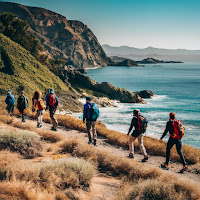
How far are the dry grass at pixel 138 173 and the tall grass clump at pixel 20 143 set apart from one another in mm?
1219

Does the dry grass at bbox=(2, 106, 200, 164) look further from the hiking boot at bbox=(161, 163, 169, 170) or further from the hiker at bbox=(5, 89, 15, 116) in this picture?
the hiker at bbox=(5, 89, 15, 116)

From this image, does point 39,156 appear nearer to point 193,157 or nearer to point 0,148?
point 0,148

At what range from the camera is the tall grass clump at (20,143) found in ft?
21.9

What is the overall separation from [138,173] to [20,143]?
3.99 meters

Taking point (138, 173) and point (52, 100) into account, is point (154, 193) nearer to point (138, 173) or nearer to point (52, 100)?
point (138, 173)

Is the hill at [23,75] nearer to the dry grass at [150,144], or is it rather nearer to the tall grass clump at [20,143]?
the dry grass at [150,144]

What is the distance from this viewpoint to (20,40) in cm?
4762

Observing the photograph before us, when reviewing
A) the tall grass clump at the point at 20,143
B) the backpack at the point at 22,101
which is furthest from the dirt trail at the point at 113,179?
the backpack at the point at 22,101

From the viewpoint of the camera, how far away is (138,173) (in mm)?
5668

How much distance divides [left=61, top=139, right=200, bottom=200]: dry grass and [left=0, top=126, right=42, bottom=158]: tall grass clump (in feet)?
4.00

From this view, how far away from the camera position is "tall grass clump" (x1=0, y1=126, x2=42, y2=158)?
262 inches

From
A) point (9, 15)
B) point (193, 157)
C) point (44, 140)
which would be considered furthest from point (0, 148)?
point (9, 15)

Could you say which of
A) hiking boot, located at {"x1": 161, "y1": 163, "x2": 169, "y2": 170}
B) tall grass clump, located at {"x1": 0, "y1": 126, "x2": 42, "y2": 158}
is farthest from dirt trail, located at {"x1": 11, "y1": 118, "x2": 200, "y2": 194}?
tall grass clump, located at {"x1": 0, "y1": 126, "x2": 42, "y2": 158}

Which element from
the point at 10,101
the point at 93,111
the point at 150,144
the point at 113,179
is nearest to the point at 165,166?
the point at 150,144
